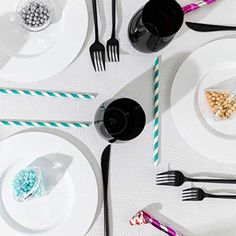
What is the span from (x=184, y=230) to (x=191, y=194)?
9 centimetres

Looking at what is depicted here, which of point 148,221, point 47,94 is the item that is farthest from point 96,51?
point 148,221

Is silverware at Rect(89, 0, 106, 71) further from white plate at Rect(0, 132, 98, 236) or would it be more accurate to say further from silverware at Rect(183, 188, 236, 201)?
silverware at Rect(183, 188, 236, 201)

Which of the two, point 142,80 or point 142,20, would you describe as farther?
point 142,80

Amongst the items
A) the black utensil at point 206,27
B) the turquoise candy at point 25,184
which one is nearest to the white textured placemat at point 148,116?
the black utensil at point 206,27

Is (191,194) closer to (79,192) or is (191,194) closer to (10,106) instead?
(79,192)

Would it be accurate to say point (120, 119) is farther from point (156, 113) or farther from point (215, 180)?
point (215, 180)

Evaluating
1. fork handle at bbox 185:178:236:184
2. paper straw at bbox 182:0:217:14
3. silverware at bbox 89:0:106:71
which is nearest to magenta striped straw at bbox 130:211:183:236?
fork handle at bbox 185:178:236:184

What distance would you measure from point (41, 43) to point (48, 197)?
345 mm

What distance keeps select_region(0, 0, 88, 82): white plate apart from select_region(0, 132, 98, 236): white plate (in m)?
0.14

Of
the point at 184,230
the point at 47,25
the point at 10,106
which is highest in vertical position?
the point at 47,25

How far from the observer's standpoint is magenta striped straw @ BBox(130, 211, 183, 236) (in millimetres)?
1112

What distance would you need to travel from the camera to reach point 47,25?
108 centimetres

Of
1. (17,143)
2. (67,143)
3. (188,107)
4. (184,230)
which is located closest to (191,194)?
(184,230)

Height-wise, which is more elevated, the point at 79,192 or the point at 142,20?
the point at 142,20
